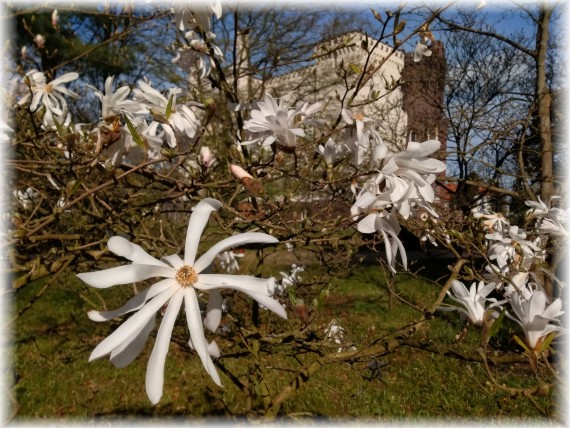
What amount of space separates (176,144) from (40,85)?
954 mm

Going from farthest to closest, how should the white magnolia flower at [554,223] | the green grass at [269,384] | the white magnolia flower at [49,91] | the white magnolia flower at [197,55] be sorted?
1. the green grass at [269,384]
2. the white magnolia flower at [49,91]
3. the white magnolia flower at [197,55]
4. the white magnolia flower at [554,223]

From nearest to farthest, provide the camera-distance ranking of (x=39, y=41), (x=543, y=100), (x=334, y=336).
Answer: (x=334, y=336) < (x=39, y=41) < (x=543, y=100)

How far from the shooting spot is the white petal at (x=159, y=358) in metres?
0.70

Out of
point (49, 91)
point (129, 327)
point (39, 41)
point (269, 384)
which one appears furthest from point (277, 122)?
point (39, 41)

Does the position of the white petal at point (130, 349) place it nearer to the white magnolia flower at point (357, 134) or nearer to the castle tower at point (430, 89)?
the white magnolia flower at point (357, 134)

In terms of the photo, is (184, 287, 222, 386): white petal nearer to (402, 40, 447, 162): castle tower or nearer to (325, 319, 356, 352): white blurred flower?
(325, 319, 356, 352): white blurred flower

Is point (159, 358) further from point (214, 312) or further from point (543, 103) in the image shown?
point (543, 103)

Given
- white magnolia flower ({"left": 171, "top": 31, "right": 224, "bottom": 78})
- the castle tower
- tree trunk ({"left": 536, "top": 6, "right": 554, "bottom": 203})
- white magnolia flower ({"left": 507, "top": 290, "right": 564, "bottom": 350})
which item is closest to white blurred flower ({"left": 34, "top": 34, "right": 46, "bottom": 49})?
white magnolia flower ({"left": 171, "top": 31, "right": 224, "bottom": 78})

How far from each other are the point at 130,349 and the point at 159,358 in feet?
0.16

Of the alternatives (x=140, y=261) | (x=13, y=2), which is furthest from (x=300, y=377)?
(x=13, y=2)

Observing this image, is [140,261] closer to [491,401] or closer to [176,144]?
[176,144]

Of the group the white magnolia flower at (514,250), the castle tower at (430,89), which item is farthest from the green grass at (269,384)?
the castle tower at (430,89)

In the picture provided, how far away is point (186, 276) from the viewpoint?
0.81m

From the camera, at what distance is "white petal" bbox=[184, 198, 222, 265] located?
81cm
